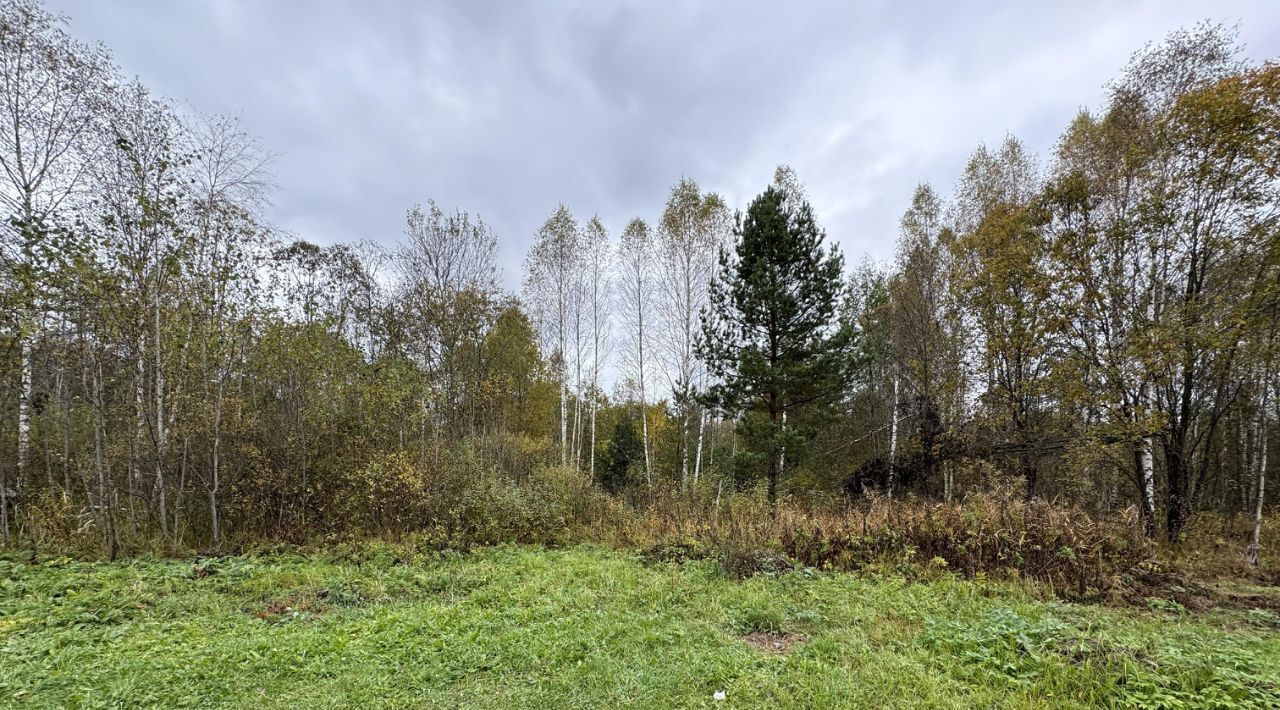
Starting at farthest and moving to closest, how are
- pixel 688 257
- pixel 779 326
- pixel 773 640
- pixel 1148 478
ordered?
pixel 688 257, pixel 779 326, pixel 1148 478, pixel 773 640

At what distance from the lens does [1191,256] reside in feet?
25.8

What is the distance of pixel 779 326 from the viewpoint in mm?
11609

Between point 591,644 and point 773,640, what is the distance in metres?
1.68

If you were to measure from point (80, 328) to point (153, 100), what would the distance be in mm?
3640

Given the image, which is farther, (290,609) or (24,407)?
(24,407)

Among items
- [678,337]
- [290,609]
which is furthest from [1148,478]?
[290,609]

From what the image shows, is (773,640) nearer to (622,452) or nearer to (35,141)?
(35,141)

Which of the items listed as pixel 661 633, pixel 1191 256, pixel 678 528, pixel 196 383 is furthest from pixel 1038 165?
pixel 196 383

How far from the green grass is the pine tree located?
602 centimetres

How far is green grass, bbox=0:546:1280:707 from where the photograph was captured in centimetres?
296

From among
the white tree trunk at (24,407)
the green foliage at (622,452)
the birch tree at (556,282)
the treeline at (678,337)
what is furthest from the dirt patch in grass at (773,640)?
the green foliage at (622,452)

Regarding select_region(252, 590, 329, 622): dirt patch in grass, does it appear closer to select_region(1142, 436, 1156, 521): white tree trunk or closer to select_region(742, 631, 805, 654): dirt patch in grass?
select_region(742, 631, 805, 654): dirt patch in grass

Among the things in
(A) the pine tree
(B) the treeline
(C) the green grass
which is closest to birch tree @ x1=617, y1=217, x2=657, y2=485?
(B) the treeline

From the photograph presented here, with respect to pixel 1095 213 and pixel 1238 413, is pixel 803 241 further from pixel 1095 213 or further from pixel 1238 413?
pixel 1238 413
